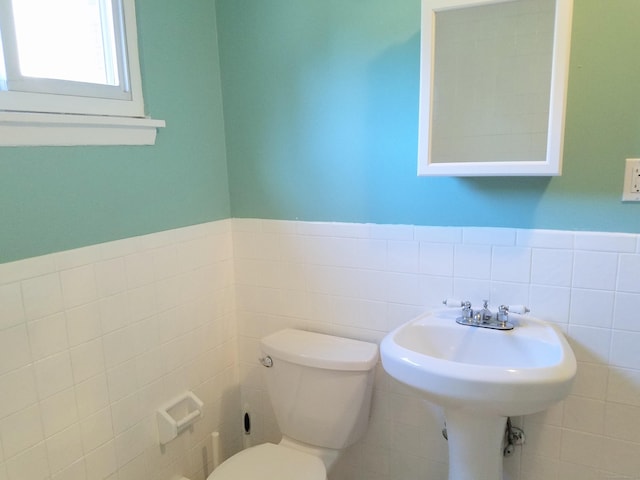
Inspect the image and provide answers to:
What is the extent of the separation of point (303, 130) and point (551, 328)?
1.07 meters

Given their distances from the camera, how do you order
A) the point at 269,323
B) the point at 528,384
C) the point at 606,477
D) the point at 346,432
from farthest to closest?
the point at 269,323
the point at 346,432
the point at 606,477
the point at 528,384

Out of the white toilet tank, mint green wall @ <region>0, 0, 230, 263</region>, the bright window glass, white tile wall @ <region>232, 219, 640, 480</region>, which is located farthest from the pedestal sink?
the bright window glass

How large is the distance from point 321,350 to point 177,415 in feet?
1.93

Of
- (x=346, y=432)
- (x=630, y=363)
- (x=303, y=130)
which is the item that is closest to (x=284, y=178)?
(x=303, y=130)

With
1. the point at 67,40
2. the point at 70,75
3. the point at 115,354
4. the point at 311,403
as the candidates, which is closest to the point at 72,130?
the point at 70,75

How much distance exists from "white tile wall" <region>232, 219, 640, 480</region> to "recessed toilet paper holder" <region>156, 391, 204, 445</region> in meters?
0.33

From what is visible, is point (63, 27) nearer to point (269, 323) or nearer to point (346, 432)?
point (269, 323)

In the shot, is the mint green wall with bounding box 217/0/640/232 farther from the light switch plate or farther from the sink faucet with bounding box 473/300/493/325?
the sink faucet with bounding box 473/300/493/325

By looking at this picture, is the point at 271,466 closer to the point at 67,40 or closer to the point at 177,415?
the point at 177,415

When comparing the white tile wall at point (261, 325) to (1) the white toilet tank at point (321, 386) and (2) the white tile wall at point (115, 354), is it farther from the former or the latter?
(1) the white toilet tank at point (321, 386)

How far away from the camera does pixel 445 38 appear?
4.45 ft

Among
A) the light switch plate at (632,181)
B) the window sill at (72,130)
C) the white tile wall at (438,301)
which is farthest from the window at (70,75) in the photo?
the light switch plate at (632,181)

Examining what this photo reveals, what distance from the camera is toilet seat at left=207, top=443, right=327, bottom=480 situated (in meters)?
1.47

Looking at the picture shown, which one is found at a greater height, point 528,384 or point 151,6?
point 151,6
